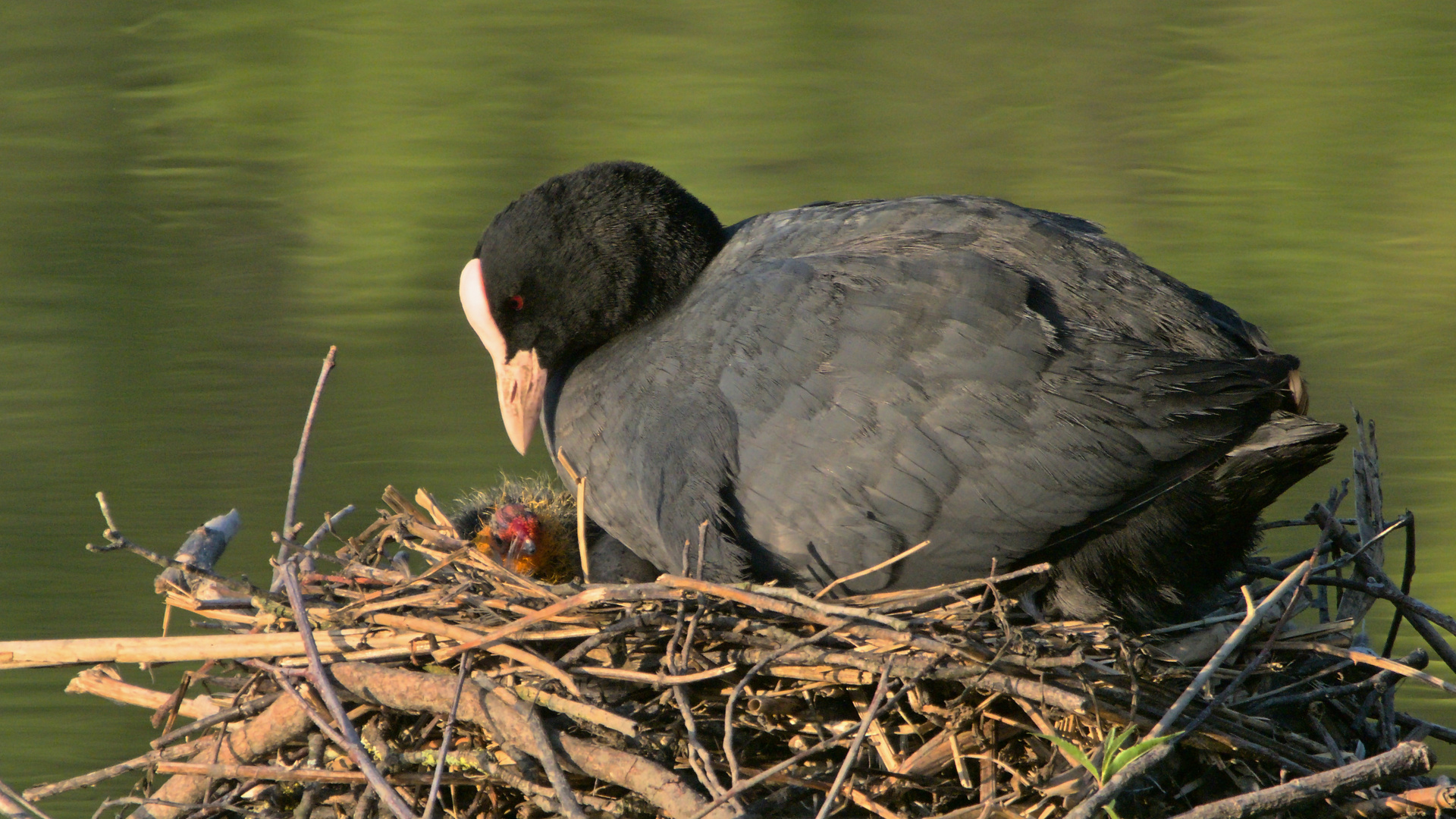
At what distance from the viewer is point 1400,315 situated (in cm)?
572

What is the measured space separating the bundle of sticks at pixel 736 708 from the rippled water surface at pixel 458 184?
4.49ft

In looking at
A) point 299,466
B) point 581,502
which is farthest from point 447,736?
point 299,466

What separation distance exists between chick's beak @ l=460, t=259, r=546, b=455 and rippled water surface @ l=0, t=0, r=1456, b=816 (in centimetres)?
141

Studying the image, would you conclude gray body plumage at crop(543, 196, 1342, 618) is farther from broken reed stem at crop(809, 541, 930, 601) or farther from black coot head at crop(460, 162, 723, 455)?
black coot head at crop(460, 162, 723, 455)

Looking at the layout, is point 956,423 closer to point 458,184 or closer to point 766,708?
point 766,708

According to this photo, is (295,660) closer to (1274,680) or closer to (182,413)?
(1274,680)

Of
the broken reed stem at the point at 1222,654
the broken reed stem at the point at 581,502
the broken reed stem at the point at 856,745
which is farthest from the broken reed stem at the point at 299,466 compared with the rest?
the broken reed stem at the point at 1222,654

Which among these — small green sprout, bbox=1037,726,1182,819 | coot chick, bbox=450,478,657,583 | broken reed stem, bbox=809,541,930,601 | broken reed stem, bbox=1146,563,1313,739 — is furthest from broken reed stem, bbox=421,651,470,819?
broken reed stem, bbox=1146,563,1313,739

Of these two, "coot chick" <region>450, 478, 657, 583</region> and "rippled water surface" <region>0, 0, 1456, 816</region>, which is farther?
"rippled water surface" <region>0, 0, 1456, 816</region>

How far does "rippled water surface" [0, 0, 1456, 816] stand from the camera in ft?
16.6

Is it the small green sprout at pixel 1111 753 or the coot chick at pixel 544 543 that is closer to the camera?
the small green sprout at pixel 1111 753

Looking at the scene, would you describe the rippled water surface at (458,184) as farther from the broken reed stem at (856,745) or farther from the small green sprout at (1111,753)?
the broken reed stem at (856,745)

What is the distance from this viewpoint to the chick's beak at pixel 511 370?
338cm

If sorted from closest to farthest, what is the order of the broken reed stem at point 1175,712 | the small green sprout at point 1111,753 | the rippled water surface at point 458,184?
the broken reed stem at point 1175,712 < the small green sprout at point 1111,753 < the rippled water surface at point 458,184
